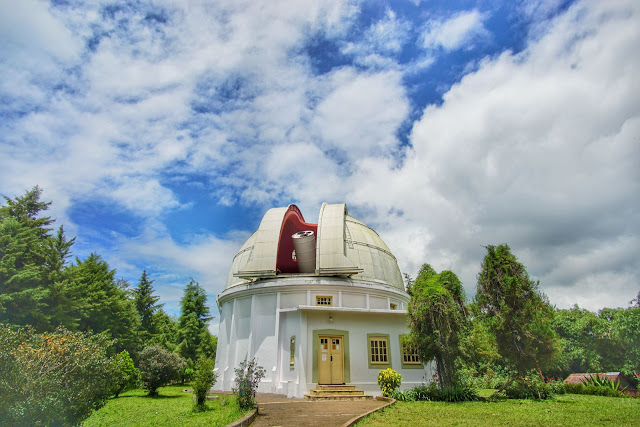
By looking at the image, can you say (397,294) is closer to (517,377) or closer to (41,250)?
(517,377)

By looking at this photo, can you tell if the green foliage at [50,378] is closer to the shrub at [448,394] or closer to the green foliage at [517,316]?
the shrub at [448,394]

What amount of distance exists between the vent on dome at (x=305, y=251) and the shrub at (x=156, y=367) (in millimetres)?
8550

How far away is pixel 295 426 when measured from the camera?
8.71 meters

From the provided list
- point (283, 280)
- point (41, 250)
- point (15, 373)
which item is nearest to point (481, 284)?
point (283, 280)

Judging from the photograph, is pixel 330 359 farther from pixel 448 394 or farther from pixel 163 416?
pixel 163 416

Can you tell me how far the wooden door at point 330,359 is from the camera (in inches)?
655

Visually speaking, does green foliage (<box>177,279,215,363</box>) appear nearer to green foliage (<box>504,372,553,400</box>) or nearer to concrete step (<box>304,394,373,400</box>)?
concrete step (<box>304,394,373,400</box>)

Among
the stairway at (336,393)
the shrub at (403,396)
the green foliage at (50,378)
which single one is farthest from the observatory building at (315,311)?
the green foliage at (50,378)

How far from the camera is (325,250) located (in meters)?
19.6

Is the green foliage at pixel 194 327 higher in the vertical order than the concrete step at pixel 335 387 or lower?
higher

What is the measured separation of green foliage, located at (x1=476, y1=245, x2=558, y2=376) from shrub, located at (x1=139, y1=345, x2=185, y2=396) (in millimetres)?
15674

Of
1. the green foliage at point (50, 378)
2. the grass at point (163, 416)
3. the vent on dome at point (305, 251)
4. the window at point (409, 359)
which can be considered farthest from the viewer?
the vent on dome at point (305, 251)

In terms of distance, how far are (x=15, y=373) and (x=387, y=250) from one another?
21660mm

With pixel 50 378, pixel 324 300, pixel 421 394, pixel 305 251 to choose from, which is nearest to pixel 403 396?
pixel 421 394
